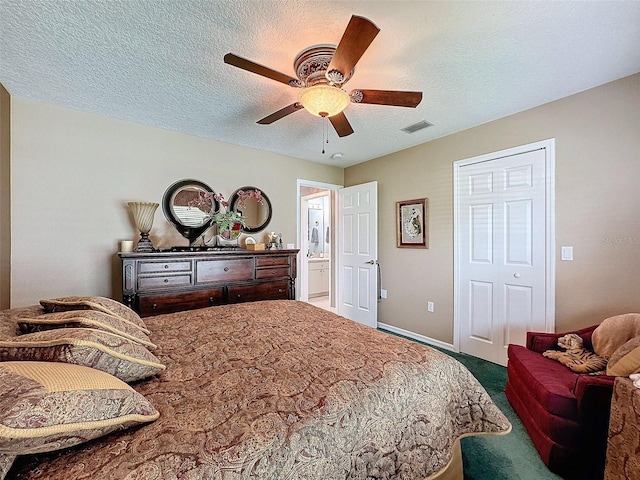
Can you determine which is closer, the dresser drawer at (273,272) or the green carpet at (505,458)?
the green carpet at (505,458)

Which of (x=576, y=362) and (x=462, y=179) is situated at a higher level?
(x=462, y=179)

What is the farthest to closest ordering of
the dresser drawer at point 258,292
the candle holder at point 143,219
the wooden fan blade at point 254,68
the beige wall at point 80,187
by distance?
1. the dresser drawer at point 258,292
2. the candle holder at point 143,219
3. the beige wall at point 80,187
4. the wooden fan blade at point 254,68

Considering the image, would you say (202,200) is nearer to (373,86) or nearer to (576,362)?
(373,86)

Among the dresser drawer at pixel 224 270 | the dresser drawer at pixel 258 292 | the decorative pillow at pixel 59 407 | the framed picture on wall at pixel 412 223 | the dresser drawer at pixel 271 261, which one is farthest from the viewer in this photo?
the framed picture on wall at pixel 412 223

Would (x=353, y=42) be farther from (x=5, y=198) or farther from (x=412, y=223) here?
(x=5, y=198)

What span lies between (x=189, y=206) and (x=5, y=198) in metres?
1.41

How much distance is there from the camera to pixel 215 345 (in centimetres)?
141

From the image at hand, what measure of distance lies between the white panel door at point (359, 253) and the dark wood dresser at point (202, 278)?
46.0 inches

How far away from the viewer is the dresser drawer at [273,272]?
127 inches

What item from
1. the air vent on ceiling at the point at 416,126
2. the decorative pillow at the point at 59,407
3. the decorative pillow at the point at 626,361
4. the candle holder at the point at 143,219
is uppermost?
the air vent on ceiling at the point at 416,126

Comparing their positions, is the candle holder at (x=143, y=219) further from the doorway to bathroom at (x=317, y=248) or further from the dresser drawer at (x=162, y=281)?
the doorway to bathroom at (x=317, y=248)

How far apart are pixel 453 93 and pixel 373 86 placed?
2.25 ft

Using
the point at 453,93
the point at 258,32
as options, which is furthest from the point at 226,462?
the point at 453,93

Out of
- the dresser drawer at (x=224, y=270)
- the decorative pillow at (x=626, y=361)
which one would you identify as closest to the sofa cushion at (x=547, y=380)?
the decorative pillow at (x=626, y=361)
